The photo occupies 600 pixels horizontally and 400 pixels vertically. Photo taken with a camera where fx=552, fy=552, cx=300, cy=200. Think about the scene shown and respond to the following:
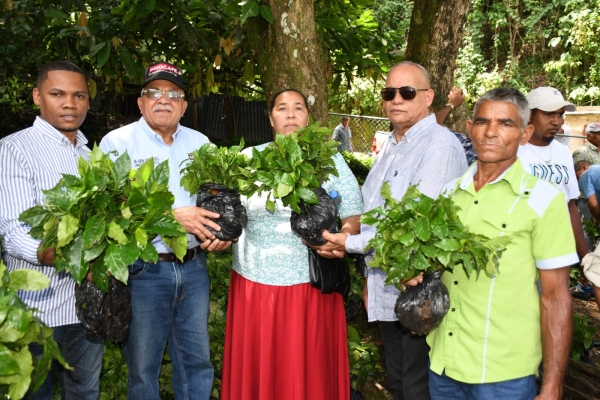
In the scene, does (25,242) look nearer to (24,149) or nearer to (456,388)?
(24,149)

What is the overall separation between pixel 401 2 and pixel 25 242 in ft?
70.0

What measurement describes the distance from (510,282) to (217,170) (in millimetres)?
1697

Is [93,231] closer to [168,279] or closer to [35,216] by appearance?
[35,216]

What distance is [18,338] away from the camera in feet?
6.27

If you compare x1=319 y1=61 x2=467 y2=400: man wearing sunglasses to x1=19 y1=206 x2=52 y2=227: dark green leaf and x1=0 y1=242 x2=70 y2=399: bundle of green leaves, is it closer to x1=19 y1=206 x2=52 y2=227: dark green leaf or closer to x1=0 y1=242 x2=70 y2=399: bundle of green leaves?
x1=19 y1=206 x2=52 y2=227: dark green leaf

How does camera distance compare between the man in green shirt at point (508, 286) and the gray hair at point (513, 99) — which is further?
the gray hair at point (513, 99)

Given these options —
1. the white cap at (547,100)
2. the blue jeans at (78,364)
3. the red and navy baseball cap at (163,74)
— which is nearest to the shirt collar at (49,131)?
the red and navy baseball cap at (163,74)

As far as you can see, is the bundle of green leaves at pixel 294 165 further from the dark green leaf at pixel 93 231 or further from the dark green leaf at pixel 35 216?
the dark green leaf at pixel 35 216

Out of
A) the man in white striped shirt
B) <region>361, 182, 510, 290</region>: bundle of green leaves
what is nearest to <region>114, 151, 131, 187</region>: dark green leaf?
the man in white striped shirt

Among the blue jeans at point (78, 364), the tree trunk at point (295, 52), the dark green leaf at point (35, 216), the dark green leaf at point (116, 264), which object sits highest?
the tree trunk at point (295, 52)

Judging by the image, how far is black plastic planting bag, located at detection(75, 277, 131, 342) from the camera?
2.85 meters

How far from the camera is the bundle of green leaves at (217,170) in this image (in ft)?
10.5

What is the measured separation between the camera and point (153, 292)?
330 cm

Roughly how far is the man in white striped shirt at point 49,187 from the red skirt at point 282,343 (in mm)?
852
